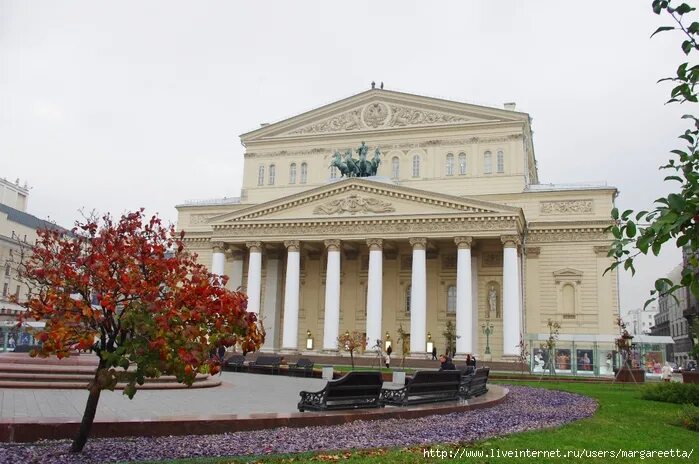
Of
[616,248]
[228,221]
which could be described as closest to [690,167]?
[616,248]

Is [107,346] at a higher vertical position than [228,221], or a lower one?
lower

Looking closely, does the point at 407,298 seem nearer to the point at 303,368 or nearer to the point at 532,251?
the point at 532,251

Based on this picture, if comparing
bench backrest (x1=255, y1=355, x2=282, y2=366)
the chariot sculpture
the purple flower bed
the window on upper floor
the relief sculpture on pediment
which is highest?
the window on upper floor

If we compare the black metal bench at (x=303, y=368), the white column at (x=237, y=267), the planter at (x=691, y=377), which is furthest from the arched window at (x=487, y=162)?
the planter at (x=691, y=377)

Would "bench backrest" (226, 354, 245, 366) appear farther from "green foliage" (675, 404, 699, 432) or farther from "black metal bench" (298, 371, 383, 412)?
"green foliage" (675, 404, 699, 432)

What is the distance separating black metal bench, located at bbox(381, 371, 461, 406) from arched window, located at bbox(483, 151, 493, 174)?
36.9 m

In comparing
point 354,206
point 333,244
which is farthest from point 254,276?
point 354,206

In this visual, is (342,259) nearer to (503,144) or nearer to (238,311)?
(503,144)

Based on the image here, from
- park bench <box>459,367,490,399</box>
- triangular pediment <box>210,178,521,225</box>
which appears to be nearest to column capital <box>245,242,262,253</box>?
triangular pediment <box>210,178,521,225</box>

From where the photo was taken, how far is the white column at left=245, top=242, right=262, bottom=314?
4856 centimetres

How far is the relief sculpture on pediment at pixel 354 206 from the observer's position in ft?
152

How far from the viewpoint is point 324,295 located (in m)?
52.1

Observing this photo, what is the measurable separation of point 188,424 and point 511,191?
43.2 m

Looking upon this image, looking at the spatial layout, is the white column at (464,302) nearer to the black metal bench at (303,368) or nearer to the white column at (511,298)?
the white column at (511,298)
